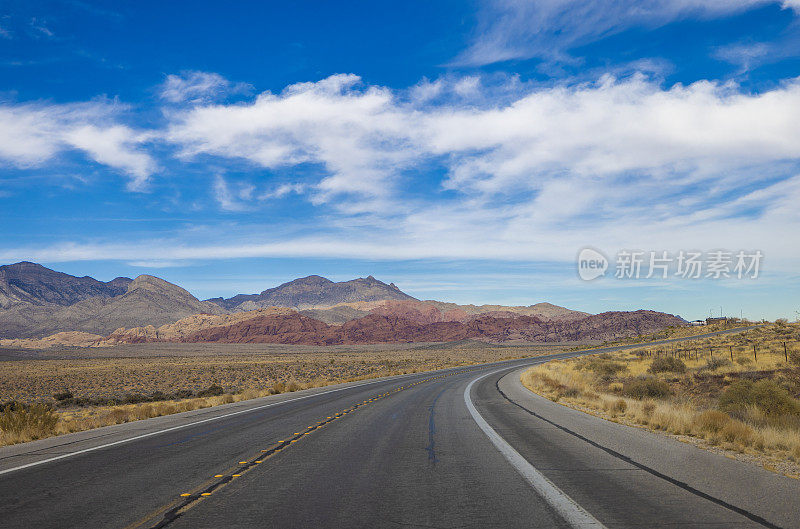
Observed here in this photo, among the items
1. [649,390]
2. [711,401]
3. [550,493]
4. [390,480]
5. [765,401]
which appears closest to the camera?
[550,493]

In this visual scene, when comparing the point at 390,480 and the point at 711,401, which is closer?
the point at 390,480

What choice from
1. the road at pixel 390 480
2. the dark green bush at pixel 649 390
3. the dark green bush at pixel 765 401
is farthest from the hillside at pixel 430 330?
the road at pixel 390 480

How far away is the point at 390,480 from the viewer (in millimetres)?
7246

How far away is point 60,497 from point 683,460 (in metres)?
8.74

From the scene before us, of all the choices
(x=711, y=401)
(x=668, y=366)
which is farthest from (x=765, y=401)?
(x=668, y=366)

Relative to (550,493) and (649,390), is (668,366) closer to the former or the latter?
(649,390)

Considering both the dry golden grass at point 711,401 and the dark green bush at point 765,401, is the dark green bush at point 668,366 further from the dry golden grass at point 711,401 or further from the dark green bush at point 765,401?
the dark green bush at point 765,401

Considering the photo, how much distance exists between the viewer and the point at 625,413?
15.0 meters

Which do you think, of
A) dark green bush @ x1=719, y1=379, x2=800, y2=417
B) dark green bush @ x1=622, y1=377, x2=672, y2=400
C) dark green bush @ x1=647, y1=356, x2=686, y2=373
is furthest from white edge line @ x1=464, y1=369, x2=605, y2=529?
dark green bush @ x1=647, y1=356, x2=686, y2=373

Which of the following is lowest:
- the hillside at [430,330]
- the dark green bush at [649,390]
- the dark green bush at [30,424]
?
the dark green bush at [30,424]

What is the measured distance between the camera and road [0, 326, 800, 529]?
18.1 feet

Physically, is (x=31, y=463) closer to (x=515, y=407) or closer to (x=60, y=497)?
(x=60, y=497)

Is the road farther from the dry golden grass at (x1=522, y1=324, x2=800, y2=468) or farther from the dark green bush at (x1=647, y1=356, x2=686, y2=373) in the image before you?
the dark green bush at (x1=647, y1=356, x2=686, y2=373)

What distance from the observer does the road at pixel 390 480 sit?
5523 mm
